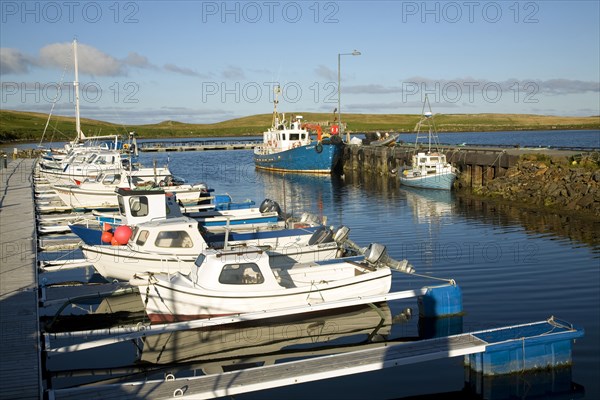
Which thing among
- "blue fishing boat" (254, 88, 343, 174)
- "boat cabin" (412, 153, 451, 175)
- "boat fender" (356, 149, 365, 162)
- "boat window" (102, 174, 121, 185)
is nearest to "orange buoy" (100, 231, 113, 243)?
"boat window" (102, 174, 121, 185)

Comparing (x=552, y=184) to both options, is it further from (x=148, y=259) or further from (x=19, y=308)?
(x=19, y=308)

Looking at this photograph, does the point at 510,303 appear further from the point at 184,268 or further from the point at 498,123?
the point at 498,123

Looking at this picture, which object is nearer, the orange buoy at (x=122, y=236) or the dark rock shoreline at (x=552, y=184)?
the orange buoy at (x=122, y=236)

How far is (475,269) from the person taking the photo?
790 inches

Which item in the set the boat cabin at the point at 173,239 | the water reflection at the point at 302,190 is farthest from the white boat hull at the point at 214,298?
the water reflection at the point at 302,190

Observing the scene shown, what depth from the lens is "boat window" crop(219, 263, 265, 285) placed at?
47.9ft

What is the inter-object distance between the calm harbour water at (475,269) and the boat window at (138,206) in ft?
23.5

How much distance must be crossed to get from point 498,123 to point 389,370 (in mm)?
181390

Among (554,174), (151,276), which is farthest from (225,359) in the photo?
(554,174)

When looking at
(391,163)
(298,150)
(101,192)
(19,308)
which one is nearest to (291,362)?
(19,308)

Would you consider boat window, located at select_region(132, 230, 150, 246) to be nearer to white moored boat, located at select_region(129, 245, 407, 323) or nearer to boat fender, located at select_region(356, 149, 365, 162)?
white moored boat, located at select_region(129, 245, 407, 323)

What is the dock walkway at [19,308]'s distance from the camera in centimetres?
1069

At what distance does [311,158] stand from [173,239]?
4192 centimetres

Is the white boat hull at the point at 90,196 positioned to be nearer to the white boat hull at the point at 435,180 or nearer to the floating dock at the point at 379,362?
the white boat hull at the point at 435,180
